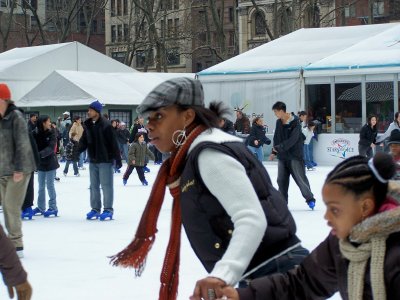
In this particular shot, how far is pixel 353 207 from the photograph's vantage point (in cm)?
223

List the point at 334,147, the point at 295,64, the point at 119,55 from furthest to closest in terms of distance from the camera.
Result: the point at 119,55 < the point at 295,64 < the point at 334,147

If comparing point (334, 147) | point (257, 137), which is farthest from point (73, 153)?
point (334, 147)

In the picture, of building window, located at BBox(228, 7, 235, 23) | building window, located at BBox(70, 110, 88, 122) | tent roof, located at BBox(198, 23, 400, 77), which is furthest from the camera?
building window, located at BBox(228, 7, 235, 23)

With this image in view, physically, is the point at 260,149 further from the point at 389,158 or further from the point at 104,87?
the point at 389,158

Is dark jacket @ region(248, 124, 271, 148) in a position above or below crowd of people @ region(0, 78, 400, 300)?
below

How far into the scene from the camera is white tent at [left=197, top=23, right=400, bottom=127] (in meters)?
23.1

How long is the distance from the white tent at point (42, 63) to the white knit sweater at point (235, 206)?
95.2ft

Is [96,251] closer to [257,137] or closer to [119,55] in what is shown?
[257,137]

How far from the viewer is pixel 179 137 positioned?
3158 millimetres

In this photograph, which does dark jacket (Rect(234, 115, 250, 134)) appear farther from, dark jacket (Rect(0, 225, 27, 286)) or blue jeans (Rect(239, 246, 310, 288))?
blue jeans (Rect(239, 246, 310, 288))

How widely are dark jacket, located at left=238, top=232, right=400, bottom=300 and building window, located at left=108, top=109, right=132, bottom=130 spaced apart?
27.6 metres

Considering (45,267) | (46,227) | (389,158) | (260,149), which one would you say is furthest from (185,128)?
(260,149)

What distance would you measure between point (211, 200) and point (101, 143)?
8186 mm

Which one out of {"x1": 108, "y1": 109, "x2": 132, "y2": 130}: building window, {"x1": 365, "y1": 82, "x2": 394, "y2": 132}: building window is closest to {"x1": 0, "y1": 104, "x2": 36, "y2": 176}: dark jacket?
{"x1": 365, "y1": 82, "x2": 394, "y2": 132}: building window
